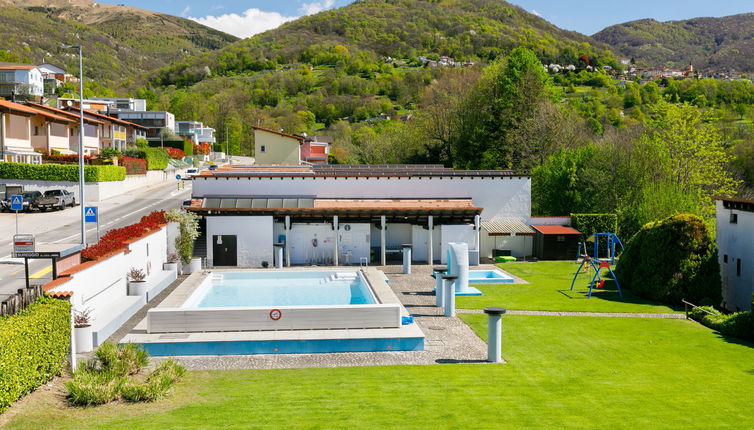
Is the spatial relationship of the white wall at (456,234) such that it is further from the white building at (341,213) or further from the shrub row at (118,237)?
the shrub row at (118,237)

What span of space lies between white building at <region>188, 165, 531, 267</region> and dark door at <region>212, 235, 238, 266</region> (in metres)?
0.05

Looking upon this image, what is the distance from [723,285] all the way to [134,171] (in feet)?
165

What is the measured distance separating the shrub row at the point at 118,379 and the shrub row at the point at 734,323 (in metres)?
16.4

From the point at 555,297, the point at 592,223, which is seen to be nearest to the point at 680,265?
the point at 555,297

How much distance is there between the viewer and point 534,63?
57719 millimetres

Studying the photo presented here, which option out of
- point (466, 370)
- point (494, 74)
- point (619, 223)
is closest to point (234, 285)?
point (466, 370)

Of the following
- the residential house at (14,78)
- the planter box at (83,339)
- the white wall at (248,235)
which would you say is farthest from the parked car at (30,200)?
the residential house at (14,78)

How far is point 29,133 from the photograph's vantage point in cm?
5288

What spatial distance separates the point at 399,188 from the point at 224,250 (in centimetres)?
1026

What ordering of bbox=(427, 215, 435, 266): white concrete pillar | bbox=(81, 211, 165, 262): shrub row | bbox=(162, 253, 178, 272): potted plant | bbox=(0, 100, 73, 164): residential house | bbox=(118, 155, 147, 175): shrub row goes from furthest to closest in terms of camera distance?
bbox=(118, 155, 147, 175): shrub row < bbox=(0, 100, 73, 164): residential house < bbox=(427, 215, 435, 266): white concrete pillar < bbox=(162, 253, 178, 272): potted plant < bbox=(81, 211, 165, 262): shrub row

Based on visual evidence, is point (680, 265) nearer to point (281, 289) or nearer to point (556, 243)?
point (556, 243)

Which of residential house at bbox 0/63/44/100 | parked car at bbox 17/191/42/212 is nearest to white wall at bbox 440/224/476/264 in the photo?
parked car at bbox 17/191/42/212

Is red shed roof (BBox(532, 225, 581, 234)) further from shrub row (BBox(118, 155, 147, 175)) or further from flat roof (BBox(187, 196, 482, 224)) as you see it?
shrub row (BBox(118, 155, 147, 175))

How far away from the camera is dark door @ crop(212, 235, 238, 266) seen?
30.8 meters
